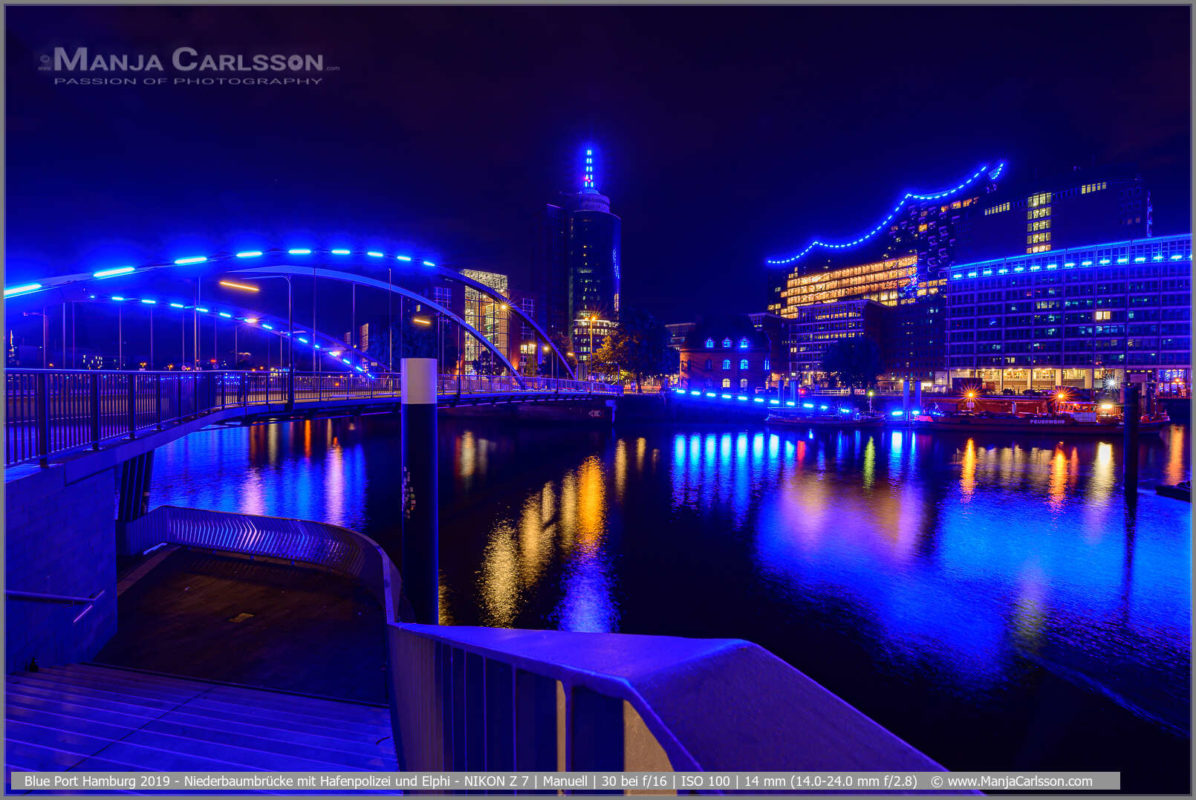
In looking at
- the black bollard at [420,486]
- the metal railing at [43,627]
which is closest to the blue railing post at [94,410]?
the metal railing at [43,627]

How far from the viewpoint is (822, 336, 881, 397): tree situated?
79.8 m

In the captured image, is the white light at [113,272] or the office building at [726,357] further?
the office building at [726,357]

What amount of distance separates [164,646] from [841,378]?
85.6m

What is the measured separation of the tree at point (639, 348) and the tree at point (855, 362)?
2756cm

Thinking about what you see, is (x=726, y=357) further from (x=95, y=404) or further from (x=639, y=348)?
(x=95, y=404)

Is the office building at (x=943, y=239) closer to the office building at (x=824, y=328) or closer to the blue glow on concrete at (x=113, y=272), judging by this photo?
the office building at (x=824, y=328)

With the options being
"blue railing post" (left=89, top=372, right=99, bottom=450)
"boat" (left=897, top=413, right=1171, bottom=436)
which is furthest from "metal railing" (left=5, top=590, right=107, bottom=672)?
"boat" (left=897, top=413, right=1171, bottom=436)

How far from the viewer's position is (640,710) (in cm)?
194

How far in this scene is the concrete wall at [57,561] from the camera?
6715 millimetres

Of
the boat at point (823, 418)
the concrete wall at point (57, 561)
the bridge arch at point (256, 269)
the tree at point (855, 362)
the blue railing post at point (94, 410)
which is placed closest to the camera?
the concrete wall at point (57, 561)

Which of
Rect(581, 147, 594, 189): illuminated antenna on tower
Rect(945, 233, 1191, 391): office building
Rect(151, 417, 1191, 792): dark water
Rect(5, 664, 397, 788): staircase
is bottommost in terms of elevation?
Rect(151, 417, 1191, 792): dark water
